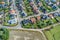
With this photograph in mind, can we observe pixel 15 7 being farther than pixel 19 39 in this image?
Yes

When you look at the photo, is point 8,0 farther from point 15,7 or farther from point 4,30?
point 4,30

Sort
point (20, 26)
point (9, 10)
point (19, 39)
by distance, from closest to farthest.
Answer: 1. point (19, 39)
2. point (20, 26)
3. point (9, 10)

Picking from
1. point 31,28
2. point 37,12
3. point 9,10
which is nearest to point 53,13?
point 37,12

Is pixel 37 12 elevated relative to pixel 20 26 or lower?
elevated

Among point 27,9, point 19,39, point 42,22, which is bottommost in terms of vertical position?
point 19,39

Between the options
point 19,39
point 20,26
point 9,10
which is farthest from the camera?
point 9,10

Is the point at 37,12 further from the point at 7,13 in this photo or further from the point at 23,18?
the point at 7,13

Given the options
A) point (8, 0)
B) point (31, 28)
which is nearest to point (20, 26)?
point (31, 28)
